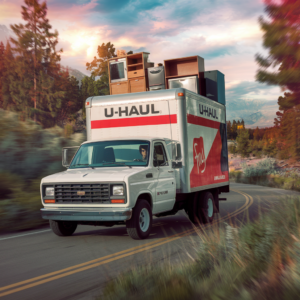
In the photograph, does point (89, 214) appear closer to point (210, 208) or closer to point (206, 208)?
point (206, 208)

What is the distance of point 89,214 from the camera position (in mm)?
8375

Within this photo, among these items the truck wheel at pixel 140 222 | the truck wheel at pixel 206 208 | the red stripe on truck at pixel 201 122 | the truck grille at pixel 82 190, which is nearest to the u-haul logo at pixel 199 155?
the red stripe on truck at pixel 201 122

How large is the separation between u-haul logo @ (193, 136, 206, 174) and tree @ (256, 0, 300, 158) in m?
2.35

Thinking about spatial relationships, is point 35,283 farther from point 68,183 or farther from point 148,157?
point 148,157

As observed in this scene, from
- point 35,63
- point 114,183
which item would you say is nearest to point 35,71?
point 35,63

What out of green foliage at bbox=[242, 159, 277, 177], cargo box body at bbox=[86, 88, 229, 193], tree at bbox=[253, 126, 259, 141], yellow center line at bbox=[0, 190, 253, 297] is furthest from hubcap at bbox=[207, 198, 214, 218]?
tree at bbox=[253, 126, 259, 141]

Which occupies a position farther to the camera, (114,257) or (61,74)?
(61,74)

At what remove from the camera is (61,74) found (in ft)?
149

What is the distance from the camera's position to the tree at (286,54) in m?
6.82

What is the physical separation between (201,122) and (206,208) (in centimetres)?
242

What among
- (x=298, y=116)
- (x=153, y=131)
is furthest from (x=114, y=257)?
(x=298, y=116)

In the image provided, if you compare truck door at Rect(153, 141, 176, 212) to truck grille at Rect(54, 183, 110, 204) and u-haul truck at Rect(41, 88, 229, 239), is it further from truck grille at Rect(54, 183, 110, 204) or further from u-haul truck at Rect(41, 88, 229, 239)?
truck grille at Rect(54, 183, 110, 204)

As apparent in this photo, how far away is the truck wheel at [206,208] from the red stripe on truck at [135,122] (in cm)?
263

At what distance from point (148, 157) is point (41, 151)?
663cm
